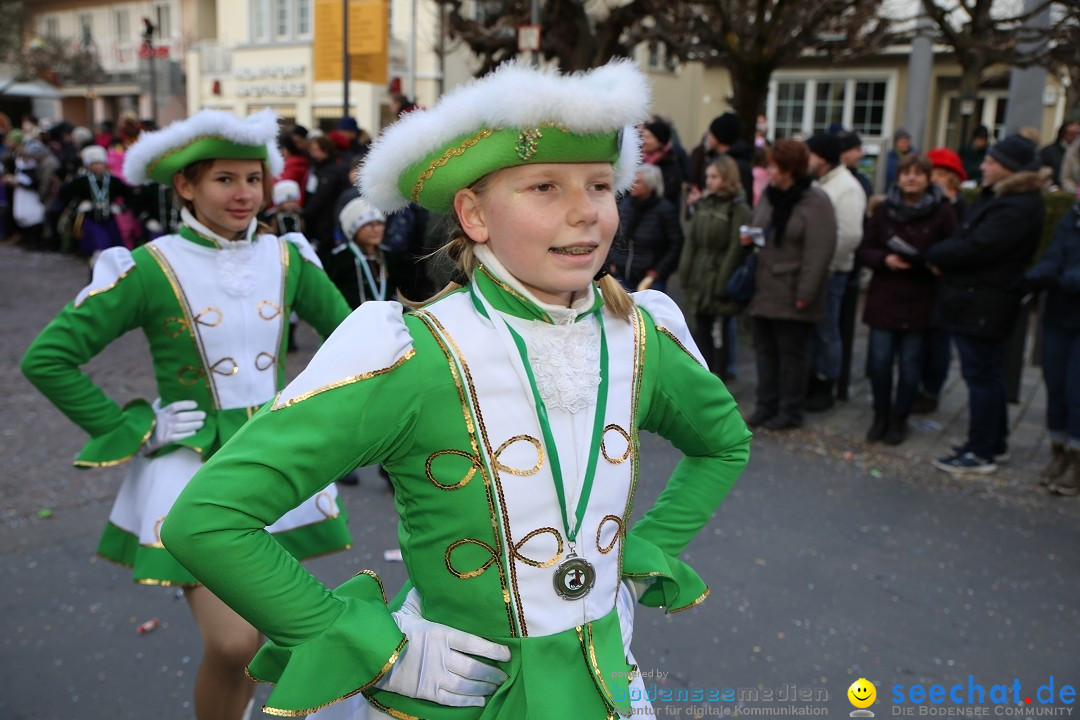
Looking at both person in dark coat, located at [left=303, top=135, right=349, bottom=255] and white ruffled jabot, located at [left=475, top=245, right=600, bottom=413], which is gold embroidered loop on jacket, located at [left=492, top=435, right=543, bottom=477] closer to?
white ruffled jabot, located at [left=475, top=245, right=600, bottom=413]

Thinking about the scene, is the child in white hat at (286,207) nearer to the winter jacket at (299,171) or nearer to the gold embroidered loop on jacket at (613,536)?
the winter jacket at (299,171)

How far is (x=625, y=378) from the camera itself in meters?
1.82

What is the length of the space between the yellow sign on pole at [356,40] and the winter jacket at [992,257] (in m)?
7.08

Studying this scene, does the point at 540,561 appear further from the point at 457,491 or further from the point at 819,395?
the point at 819,395

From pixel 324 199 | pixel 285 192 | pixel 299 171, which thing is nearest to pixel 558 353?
pixel 285 192

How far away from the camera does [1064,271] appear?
5.10 meters

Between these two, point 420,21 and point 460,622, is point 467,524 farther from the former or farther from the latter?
point 420,21

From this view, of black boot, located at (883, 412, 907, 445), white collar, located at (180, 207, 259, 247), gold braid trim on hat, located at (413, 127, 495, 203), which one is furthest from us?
black boot, located at (883, 412, 907, 445)

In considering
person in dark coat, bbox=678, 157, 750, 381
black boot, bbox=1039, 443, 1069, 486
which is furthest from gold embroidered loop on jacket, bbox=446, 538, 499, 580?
person in dark coat, bbox=678, 157, 750, 381

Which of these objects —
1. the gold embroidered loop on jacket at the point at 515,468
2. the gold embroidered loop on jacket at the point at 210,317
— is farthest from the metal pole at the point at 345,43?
the gold embroidered loop on jacket at the point at 515,468

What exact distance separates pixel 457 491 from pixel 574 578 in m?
0.28

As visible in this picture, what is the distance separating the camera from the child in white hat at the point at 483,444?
4.95 ft

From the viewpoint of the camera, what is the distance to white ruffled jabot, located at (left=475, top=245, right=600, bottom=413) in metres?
1.71

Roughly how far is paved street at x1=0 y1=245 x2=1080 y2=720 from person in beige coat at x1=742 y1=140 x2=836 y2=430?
327 mm
